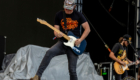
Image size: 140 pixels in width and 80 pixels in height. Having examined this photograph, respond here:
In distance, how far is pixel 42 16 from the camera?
659cm

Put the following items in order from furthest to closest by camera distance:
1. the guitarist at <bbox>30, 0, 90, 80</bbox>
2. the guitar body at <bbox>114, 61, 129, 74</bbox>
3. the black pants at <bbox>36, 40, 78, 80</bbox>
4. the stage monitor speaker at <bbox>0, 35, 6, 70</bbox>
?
the stage monitor speaker at <bbox>0, 35, 6, 70</bbox> < the guitar body at <bbox>114, 61, 129, 74</bbox> < the guitarist at <bbox>30, 0, 90, 80</bbox> < the black pants at <bbox>36, 40, 78, 80</bbox>

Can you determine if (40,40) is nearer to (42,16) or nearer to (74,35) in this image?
(42,16)

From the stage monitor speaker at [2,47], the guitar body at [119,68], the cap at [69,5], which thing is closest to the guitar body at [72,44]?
the cap at [69,5]

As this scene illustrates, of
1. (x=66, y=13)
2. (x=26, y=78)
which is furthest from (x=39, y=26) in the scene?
(x=66, y=13)

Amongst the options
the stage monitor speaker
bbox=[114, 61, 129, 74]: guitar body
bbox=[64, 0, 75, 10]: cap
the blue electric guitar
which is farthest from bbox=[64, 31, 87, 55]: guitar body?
the stage monitor speaker

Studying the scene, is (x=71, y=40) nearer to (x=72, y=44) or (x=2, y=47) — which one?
(x=72, y=44)

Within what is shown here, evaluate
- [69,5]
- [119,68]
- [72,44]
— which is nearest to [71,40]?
[72,44]

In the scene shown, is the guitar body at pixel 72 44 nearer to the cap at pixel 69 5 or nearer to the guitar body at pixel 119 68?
the cap at pixel 69 5

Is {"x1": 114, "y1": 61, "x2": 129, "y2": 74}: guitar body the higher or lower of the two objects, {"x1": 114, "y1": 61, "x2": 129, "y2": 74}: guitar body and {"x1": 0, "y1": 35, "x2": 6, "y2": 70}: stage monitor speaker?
the lower

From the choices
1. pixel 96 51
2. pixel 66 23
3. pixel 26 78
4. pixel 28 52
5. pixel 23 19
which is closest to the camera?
pixel 66 23

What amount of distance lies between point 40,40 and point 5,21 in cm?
127

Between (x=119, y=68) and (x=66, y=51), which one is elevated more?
(x=66, y=51)

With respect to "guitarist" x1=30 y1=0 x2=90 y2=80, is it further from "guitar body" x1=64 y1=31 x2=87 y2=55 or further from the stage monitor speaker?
the stage monitor speaker

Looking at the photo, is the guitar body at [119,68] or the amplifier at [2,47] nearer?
the guitar body at [119,68]
